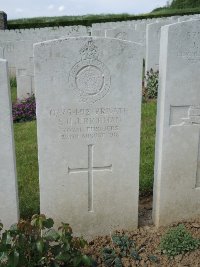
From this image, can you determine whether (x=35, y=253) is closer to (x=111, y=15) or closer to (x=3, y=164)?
(x=3, y=164)

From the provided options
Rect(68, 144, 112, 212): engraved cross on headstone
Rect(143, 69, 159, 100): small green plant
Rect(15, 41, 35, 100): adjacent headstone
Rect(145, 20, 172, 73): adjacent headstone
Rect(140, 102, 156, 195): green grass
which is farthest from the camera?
Rect(145, 20, 172, 73): adjacent headstone

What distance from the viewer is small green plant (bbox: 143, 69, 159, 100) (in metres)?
8.89

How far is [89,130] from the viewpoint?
328cm

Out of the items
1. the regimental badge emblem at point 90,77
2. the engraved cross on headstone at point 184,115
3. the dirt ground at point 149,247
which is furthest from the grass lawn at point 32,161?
the regimental badge emblem at point 90,77

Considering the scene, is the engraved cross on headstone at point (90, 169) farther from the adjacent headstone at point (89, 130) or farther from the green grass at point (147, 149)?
the green grass at point (147, 149)

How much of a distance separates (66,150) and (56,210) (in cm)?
59

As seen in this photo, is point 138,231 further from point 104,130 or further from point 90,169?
point 104,130

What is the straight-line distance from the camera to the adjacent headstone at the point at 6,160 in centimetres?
293

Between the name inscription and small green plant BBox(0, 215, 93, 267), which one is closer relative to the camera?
small green plant BBox(0, 215, 93, 267)

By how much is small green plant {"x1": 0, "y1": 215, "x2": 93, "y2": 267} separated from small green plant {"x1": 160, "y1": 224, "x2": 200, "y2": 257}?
0.85 meters

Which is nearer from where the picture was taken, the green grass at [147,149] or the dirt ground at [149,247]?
the dirt ground at [149,247]

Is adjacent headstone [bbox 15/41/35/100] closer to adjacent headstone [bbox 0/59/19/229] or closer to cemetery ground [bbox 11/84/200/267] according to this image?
cemetery ground [bbox 11/84/200/267]

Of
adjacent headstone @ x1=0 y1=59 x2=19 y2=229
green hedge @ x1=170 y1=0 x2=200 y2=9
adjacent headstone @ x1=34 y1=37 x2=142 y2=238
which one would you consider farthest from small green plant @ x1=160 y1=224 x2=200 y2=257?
green hedge @ x1=170 y1=0 x2=200 y2=9

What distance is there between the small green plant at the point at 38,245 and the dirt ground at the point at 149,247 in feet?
1.58
